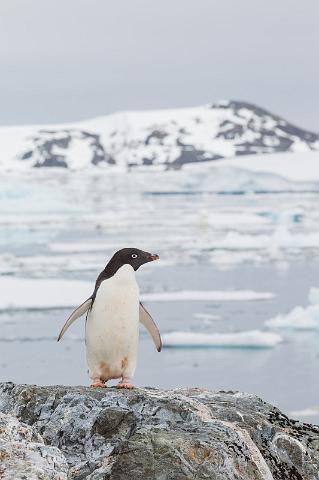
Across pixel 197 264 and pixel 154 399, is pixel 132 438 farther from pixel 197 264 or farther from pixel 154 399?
pixel 197 264

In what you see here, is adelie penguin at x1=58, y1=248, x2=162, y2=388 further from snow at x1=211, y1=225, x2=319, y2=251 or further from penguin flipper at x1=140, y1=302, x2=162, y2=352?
snow at x1=211, y1=225, x2=319, y2=251

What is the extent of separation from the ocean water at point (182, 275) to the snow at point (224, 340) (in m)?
0.09

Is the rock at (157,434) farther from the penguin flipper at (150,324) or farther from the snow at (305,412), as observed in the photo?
the snow at (305,412)

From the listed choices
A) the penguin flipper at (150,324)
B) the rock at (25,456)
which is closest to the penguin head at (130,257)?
the penguin flipper at (150,324)

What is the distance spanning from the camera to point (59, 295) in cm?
1778

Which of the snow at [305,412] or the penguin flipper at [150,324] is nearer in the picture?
the penguin flipper at [150,324]

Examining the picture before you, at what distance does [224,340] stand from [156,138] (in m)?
107

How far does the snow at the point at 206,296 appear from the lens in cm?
1783

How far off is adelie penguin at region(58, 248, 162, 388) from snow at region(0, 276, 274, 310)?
13.0 meters

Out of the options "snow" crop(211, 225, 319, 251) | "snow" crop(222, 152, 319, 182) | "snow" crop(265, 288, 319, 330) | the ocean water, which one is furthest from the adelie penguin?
"snow" crop(222, 152, 319, 182)

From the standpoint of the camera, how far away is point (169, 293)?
18.6m

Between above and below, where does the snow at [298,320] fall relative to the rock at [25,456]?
below

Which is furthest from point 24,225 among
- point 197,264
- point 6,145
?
point 6,145

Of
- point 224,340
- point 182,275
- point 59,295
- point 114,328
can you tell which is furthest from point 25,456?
point 182,275
